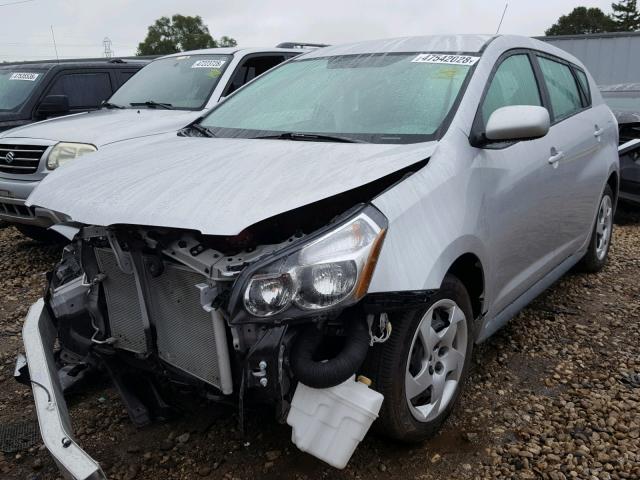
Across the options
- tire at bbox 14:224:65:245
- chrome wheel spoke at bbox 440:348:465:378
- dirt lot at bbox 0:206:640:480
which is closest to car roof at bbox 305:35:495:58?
chrome wheel spoke at bbox 440:348:465:378

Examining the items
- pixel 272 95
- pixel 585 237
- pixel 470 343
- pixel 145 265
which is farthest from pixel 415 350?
pixel 585 237

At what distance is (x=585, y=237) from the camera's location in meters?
4.18

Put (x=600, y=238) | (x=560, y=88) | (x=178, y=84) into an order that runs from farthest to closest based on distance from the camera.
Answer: (x=178, y=84) < (x=600, y=238) < (x=560, y=88)

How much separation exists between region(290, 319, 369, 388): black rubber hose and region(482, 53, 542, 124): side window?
1.39 metres

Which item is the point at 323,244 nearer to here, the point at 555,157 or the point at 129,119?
the point at 555,157

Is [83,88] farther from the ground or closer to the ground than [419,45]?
closer to the ground

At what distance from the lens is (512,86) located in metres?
3.31

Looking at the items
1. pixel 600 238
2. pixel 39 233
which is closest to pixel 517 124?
pixel 600 238

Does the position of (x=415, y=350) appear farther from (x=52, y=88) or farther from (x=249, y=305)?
(x=52, y=88)

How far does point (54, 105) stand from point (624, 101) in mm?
6788

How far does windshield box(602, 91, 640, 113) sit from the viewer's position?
7066mm

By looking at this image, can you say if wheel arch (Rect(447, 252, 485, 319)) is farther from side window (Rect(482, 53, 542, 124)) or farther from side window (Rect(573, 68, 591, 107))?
side window (Rect(573, 68, 591, 107))

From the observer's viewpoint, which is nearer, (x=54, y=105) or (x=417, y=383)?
(x=417, y=383)

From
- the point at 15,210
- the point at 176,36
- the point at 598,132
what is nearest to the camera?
the point at 598,132
